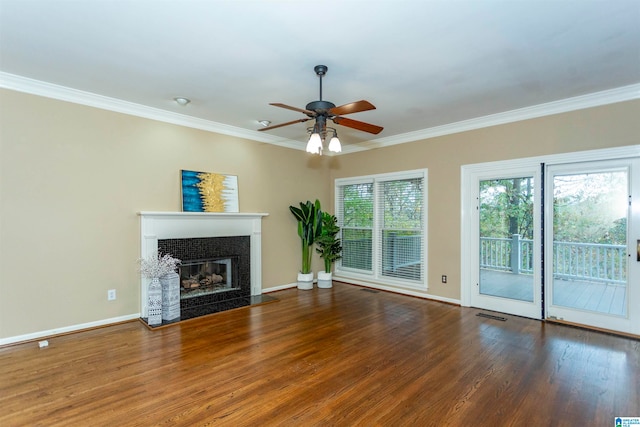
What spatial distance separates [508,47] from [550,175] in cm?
217

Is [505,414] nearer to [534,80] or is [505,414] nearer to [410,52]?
[410,52]

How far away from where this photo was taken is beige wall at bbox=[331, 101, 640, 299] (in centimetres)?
371

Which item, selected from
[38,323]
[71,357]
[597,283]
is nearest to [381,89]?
[597,283]

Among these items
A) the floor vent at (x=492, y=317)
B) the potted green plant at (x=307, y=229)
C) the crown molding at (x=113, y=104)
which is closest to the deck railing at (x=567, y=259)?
the floor vent at (x=492, y=317)

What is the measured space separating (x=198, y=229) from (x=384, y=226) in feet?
10.7

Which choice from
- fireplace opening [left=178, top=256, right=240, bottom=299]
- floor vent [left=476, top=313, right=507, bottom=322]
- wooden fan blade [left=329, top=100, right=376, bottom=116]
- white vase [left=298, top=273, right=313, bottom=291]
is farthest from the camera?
white vase [left=298, top=273, right=313, bottom=291]

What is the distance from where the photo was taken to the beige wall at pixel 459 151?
146 inches

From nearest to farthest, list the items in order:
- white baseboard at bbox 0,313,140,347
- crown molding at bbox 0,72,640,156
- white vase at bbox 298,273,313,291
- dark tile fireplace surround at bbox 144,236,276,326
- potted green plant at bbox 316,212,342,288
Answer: white baseboard at bbox 0,313,140,347, crown molding at bbox 0,72,640,156, dark tile fireplace surround at bbox 144,236,276,326, white vase at bbox 298,273,313,291, potted green plant at bbox 316,212,342,288

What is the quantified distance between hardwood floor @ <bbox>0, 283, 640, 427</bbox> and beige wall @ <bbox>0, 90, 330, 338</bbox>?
0.43 m

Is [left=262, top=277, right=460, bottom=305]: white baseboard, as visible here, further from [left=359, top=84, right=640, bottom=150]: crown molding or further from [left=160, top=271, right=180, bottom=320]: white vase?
[left=359, top=84, right=640, bottom=150]: crown molding

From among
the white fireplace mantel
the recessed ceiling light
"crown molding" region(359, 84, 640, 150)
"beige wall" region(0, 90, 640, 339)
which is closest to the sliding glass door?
"beige wall" region(0, 90, 640, 339)

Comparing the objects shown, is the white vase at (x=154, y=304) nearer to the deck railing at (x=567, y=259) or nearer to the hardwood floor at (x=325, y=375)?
the hardwood floor at (x=325, y=375)

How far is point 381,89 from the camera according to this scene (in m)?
3.62

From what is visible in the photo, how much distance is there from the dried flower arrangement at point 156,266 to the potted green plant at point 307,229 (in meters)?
2.38
